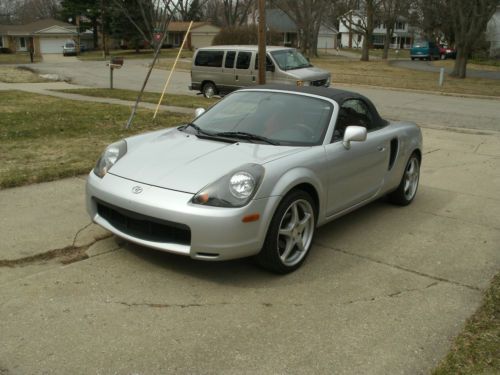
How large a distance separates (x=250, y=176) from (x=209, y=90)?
14915 mm

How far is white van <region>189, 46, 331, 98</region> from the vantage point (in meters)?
16.8

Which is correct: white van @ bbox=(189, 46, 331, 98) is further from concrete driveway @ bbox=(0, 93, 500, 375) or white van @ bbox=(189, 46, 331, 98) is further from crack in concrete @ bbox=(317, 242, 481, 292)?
crack in concrete @ bbox=(317, 242, 481, 292)

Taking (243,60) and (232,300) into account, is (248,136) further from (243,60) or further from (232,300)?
(243,60)

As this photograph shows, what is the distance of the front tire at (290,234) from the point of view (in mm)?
3975

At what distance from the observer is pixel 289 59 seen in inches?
682

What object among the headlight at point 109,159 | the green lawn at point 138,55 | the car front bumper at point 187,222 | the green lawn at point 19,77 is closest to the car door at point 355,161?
the car front bumper at point 187,222

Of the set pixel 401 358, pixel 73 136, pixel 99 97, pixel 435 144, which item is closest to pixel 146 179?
pixel 401 358

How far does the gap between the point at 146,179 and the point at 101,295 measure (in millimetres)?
924

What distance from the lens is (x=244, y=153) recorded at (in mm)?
4316

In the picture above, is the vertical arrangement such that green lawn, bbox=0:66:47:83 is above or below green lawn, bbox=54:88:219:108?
above

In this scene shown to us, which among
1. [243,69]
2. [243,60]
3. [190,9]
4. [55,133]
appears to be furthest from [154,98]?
[190,9]

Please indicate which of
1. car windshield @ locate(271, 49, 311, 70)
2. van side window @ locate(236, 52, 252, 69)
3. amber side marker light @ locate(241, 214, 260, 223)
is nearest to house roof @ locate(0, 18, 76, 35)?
van side window @ locate(236, 52, 252, 69)

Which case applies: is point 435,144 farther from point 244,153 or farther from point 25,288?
point 25,288

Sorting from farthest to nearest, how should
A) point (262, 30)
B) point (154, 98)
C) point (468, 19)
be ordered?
point (468, 19) → point (154, 98) → point (262, 30)
